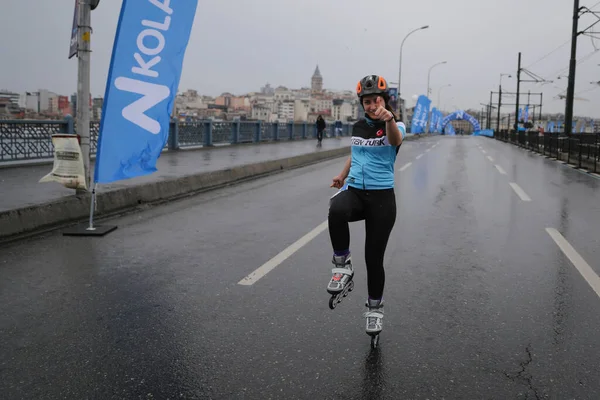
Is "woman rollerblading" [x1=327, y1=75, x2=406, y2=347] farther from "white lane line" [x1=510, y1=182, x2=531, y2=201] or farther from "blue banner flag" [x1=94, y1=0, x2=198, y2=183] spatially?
"white lane line" [x1=510, y1=182, x2=531, y2=201]

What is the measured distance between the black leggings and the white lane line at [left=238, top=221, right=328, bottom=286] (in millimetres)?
1689

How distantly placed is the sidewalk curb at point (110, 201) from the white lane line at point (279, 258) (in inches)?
146

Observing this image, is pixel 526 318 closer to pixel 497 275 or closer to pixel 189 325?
pixel 497 275

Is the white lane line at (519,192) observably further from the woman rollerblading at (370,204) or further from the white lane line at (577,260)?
the woman rollerblading at (370,204)

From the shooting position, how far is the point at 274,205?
10.4m

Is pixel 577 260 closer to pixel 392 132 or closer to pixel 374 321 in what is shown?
pixel 374 321

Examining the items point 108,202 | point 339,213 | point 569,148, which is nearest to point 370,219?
point 339,213

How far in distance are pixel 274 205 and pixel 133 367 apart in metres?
7.18

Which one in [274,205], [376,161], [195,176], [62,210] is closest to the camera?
[376,161]

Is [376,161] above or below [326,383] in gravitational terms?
above

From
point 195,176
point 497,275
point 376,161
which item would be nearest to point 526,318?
point 497,275

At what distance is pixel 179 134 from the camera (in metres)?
23.8

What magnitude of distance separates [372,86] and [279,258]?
3105mm

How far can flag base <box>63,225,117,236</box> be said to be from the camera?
7.43m
